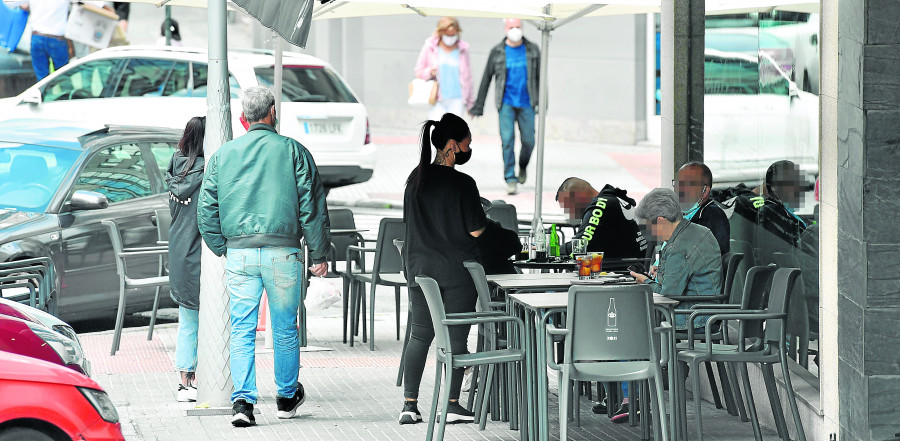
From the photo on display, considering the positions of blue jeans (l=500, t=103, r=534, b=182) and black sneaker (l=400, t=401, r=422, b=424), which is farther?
blue jeans (l=500, t=103, r=534, b=182)

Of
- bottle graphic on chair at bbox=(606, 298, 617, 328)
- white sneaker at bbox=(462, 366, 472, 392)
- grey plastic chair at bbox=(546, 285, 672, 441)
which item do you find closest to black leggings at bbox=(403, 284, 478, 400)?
white sneaker at bbox=(462, 366, 472, 392)

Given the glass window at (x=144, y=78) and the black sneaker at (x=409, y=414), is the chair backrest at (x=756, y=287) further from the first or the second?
the glass window at (x=144, y=78)

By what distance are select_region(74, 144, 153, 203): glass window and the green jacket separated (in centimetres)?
342

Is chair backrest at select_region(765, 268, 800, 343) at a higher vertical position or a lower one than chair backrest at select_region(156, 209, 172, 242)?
lower

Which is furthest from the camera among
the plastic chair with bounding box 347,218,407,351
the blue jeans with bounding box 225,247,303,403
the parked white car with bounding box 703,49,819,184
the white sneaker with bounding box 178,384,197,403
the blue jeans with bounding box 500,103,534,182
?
the blue jeans with bounding box 500,103,534,182

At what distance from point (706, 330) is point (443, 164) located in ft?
5.88

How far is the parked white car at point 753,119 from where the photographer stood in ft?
27.5

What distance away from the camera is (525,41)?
19359mm

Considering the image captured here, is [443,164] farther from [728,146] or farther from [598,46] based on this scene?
[598,46]

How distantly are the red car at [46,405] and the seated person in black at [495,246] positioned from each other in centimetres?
320

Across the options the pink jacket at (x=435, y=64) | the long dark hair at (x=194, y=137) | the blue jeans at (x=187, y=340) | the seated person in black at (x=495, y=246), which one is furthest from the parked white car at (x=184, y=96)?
the seated person in black at (x=495, y=246)

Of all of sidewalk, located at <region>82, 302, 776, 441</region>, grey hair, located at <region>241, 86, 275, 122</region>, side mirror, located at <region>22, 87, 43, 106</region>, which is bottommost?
sidewalk, located at <region>82, 302, 776, 441</region>

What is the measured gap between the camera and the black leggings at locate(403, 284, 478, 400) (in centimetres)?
826

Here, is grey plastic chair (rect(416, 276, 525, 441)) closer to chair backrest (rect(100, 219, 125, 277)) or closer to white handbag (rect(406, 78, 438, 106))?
chair backrest (rect(100, 219, 125, 277))
